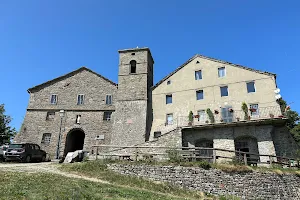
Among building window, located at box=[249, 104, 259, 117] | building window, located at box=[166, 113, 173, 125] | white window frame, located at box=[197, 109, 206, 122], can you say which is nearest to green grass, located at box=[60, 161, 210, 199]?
white window frame, located at box=[197, 109, 206, 122]

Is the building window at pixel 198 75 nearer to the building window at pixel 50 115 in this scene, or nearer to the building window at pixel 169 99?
the building window at pixel 169 99

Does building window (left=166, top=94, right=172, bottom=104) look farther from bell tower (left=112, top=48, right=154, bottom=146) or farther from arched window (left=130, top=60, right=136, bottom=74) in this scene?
arched window (left=130, top=60, right=136, bottom=74)

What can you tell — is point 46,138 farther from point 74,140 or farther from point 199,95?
point 199,95

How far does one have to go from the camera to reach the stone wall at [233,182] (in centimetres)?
1422

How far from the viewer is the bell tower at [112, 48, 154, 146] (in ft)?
78.6

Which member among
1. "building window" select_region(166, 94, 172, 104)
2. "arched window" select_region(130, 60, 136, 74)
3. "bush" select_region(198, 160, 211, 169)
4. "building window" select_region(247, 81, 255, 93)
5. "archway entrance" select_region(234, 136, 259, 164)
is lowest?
"bush" select_region(198, 160, 211, 169)

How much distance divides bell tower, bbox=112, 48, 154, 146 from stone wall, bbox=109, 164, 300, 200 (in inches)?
339

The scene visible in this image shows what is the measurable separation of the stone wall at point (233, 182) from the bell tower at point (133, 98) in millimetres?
8612

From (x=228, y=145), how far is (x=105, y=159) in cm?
1101

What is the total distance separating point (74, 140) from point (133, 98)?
9459 mm

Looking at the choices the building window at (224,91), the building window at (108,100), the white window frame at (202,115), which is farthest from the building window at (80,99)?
the building window at (224,91)

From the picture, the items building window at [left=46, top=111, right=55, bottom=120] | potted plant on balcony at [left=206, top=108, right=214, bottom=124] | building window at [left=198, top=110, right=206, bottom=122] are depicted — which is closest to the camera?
potted plant on balcony at [left=206, top=108, right=214, bottom=124]

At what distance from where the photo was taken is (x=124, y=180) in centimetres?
1433

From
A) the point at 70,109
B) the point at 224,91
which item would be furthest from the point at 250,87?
the point at 70,109
